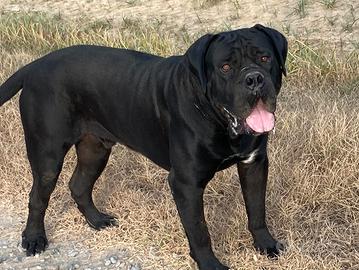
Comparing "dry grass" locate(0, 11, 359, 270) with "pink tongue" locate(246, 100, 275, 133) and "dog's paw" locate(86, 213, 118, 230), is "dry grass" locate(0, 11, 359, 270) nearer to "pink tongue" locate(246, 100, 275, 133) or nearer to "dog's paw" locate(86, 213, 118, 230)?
"dog's paw" locate(86, 213, 118, 230)

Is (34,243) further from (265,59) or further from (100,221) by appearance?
(265,59)

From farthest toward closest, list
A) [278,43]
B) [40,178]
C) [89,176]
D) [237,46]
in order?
[89,176] < [40,178] < [278,43] < [237,46]

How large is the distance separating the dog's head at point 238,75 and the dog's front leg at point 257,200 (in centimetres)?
44

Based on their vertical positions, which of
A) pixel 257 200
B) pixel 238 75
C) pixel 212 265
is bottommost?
pixel 212 265

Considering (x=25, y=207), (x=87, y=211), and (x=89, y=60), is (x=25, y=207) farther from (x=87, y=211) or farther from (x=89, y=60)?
(x=89, y=60)

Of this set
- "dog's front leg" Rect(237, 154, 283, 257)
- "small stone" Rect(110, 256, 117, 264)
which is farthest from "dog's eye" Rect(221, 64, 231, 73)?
"small stone" Rect(110, 256, 117, 264)

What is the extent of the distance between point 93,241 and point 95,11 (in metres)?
7.03

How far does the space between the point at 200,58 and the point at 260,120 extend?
1.29 ft

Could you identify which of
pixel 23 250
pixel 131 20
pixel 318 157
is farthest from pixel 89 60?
pixel 131 20

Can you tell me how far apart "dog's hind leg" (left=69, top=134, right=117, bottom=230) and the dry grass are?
0.27 feet

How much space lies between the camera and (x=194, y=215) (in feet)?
11.2

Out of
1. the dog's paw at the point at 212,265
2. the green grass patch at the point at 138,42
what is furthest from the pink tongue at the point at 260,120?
the green grass patch at the point at 138,42

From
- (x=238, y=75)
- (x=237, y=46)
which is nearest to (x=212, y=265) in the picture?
(x=238, y=75)

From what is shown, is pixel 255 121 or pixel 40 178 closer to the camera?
pixel 255 121
